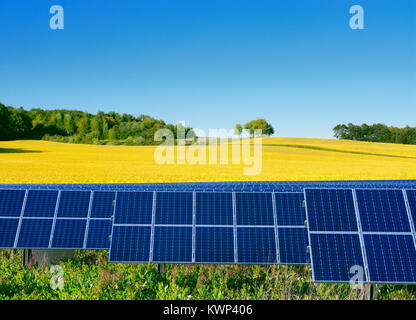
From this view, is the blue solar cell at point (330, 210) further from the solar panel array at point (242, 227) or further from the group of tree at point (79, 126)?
the group of tree at point (79, 126)

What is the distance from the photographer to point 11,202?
42.2ft

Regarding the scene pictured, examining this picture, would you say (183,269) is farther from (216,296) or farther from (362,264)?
(362,264)

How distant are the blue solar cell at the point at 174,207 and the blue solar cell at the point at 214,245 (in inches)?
23.7

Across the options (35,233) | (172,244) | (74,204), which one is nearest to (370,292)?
(172,244)

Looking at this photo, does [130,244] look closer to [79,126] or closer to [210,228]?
[210,228]

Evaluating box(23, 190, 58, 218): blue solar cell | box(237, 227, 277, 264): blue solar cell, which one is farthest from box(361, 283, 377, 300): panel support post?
box(23, 190, 58, 218): blue solar cell

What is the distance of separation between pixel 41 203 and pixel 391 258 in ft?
33.5

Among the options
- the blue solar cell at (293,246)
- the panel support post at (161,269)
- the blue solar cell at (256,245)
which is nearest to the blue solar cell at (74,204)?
the panel support post at (161,269)

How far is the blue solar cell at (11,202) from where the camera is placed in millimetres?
12562

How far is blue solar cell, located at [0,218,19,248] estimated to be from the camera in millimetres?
11836

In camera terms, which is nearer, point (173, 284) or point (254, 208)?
point (173, 284)

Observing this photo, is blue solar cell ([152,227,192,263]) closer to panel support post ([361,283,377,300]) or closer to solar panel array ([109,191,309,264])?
solar panel array ([109,191,309,264])

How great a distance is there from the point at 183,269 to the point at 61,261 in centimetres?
369
